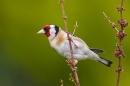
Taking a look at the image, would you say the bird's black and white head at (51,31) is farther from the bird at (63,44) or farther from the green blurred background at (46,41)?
the green blurred background at (46,41)

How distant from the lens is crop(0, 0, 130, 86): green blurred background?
12.0ft

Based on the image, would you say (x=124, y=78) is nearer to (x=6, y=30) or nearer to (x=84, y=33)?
(x=84, y=33)

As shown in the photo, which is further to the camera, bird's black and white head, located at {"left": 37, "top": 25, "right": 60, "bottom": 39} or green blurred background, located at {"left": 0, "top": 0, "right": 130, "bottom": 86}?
green blurred background, located at {"left": 0, "top": 0, "right": 130, "bottom": 86}

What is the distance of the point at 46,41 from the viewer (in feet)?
12.4

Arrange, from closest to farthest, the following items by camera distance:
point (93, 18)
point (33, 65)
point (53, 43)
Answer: point (53, 43), point (93, 18), point (33, 65)

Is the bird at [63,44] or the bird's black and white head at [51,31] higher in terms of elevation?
the bird's black and white head at [51,31]

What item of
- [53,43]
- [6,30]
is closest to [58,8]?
[6,30]

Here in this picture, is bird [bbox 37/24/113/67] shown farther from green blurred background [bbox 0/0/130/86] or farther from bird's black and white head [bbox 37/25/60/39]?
green blurred background [bbox 0/0/130/86]

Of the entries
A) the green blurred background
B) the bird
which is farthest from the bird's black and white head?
the green blurred background

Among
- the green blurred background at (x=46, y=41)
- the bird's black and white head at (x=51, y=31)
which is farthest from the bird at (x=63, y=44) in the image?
the green blurred background at (x=46, y=41)

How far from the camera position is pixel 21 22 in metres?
3.89

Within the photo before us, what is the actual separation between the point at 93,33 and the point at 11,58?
31.5 inches

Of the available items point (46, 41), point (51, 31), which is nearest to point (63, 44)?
point (51, 31)

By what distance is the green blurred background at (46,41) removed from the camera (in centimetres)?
366
